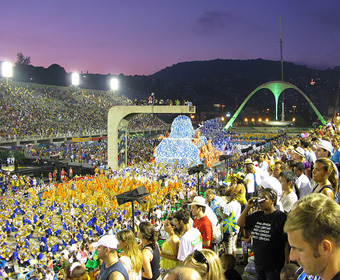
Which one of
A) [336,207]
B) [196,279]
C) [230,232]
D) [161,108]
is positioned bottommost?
[230,232]

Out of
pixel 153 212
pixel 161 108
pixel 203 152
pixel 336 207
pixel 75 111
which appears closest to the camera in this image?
pixel 336 207

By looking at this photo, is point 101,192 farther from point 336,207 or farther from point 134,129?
point 134,129

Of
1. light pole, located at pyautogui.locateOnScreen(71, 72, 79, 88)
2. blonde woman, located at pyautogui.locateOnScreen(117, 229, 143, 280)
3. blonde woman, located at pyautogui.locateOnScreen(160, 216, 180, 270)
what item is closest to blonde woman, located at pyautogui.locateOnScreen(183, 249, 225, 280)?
blonde woman, located at pyautogui.locateOnScreen(117, 229, 143, 280)

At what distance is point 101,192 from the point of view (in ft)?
52.1

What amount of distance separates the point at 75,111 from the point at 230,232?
55.0 meters

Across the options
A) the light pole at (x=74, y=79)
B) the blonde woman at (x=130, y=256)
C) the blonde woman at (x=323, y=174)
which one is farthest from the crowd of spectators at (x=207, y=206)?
the light pole at (x=74, y=79)

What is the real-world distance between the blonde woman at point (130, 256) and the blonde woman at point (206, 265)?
1594mm

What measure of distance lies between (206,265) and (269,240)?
5.30ft

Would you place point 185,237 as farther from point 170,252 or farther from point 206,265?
point 206,265

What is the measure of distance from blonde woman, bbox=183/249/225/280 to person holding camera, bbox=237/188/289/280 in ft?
4.88

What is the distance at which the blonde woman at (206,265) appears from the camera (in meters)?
2.42

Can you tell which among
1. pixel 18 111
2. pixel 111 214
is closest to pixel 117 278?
pixel 111 214

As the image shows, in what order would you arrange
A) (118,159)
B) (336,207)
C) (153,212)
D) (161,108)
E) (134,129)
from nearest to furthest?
(336,207), (153,212), (161,108), (118,159), (134,129)

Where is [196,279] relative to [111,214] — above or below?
above
